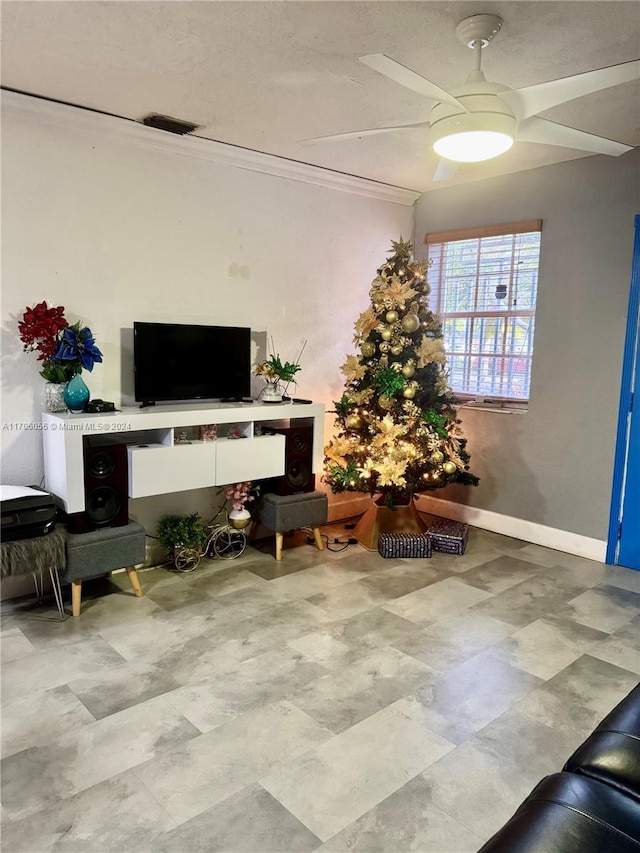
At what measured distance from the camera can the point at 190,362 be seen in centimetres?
373

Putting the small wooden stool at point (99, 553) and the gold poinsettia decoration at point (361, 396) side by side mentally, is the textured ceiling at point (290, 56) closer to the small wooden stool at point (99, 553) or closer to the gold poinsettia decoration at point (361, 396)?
the gold poinsettia decoration at point (361, 396)

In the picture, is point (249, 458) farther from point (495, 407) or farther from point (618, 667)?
point (618, 667)

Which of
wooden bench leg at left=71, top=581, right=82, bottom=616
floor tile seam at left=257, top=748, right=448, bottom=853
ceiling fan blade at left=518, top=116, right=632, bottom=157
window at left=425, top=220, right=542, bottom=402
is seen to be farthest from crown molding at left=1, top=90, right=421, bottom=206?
floor tile seam at left=257, top=748, right=448, bottom=853

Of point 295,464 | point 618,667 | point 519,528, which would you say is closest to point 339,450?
point 295,464

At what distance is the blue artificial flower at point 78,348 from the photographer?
3178mm

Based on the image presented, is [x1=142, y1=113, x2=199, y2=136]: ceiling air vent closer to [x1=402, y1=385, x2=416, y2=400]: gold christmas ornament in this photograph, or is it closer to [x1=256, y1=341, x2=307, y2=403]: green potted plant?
Answer: [x1=256, y1=341, x2=307, y2=403]: green potted plant

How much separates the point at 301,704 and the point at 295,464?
1.85 meters

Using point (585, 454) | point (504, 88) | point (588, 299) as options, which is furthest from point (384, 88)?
point (585, 454)

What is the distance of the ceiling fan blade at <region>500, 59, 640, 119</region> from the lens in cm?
188

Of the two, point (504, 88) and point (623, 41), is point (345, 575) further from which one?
point (623, 41)

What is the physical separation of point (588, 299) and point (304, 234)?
6.62ft

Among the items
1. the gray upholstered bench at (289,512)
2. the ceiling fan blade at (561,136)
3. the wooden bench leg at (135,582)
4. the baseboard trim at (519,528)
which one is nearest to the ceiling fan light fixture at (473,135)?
the ceiling fan blade at (561,136)

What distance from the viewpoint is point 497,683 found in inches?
103

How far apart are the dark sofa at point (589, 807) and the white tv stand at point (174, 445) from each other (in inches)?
100
